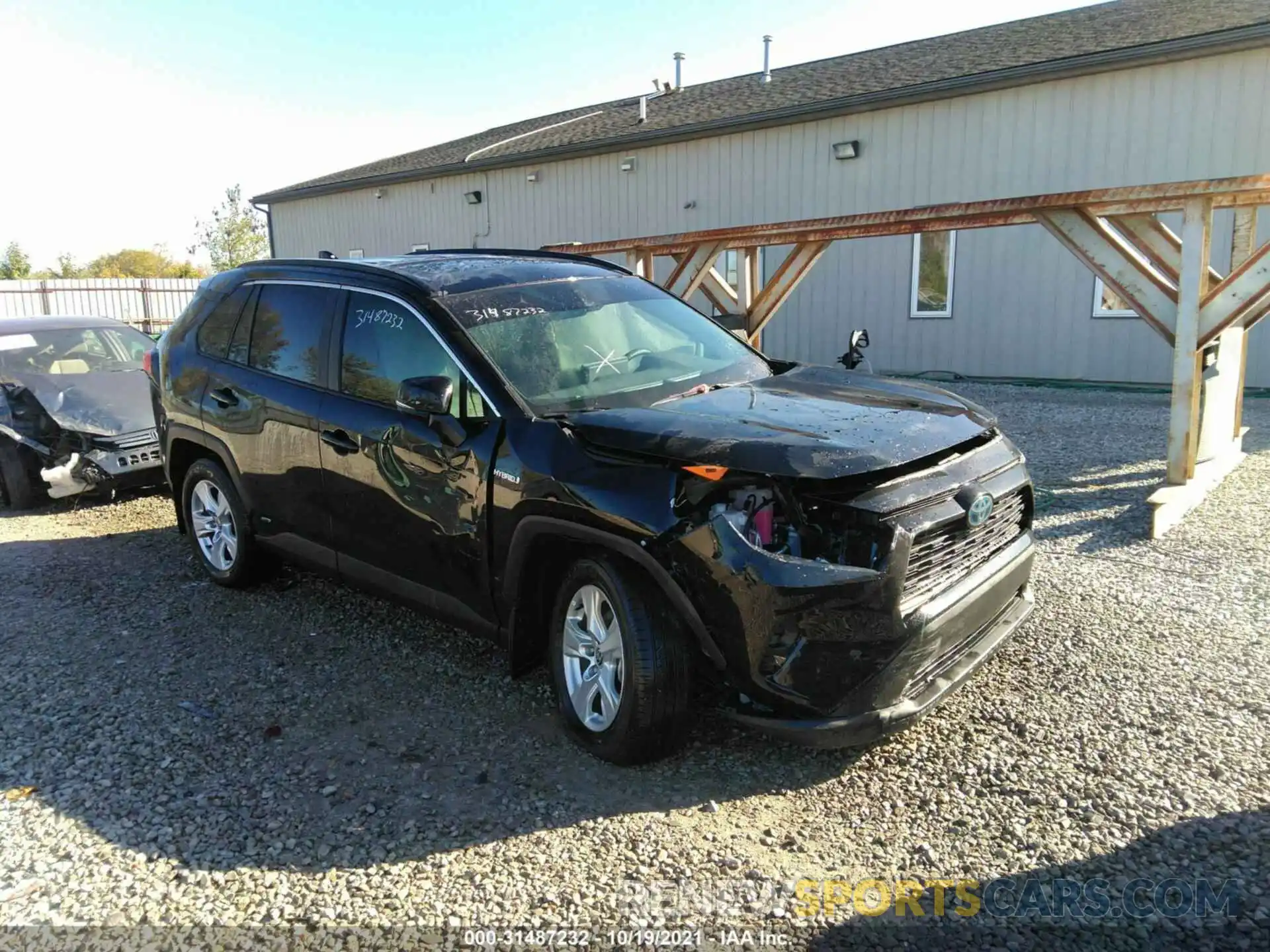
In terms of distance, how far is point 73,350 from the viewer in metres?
7.92

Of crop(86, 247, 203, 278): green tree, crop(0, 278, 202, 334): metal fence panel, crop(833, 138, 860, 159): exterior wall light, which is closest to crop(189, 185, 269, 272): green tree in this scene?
crop(86, 247, 203, 278): green tree

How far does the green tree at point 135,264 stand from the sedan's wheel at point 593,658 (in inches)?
2074

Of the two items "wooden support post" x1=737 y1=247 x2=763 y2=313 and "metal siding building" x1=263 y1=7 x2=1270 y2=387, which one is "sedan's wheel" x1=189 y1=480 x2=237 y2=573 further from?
"metal siding building" x1=263 y1=7 x2=1270 y2=387

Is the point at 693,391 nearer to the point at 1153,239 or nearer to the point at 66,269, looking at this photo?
the point at 1153,239

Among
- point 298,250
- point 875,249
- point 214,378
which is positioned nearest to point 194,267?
point 298,250

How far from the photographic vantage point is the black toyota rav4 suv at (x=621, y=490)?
2783 millimetres

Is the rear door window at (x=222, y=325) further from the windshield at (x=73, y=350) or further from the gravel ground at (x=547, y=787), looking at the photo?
the windshield at (x=73, y=350)

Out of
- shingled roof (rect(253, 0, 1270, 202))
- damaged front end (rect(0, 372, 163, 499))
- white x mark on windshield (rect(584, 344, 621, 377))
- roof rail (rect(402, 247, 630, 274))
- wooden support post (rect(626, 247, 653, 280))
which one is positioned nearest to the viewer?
white x mark on windshield (rect(584, 344, 621, 377))

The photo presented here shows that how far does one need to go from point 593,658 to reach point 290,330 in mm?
2508

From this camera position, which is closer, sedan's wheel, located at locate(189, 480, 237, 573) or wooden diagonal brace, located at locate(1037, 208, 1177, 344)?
sedan's wheel, located at locate(189, 480, 237, 573)

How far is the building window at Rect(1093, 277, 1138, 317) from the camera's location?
12.5 m

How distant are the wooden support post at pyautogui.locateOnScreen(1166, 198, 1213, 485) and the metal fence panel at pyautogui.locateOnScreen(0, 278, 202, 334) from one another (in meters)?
24.4

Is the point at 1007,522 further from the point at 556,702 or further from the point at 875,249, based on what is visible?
the point at 875,249

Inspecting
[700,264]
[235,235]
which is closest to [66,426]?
[700,264]
